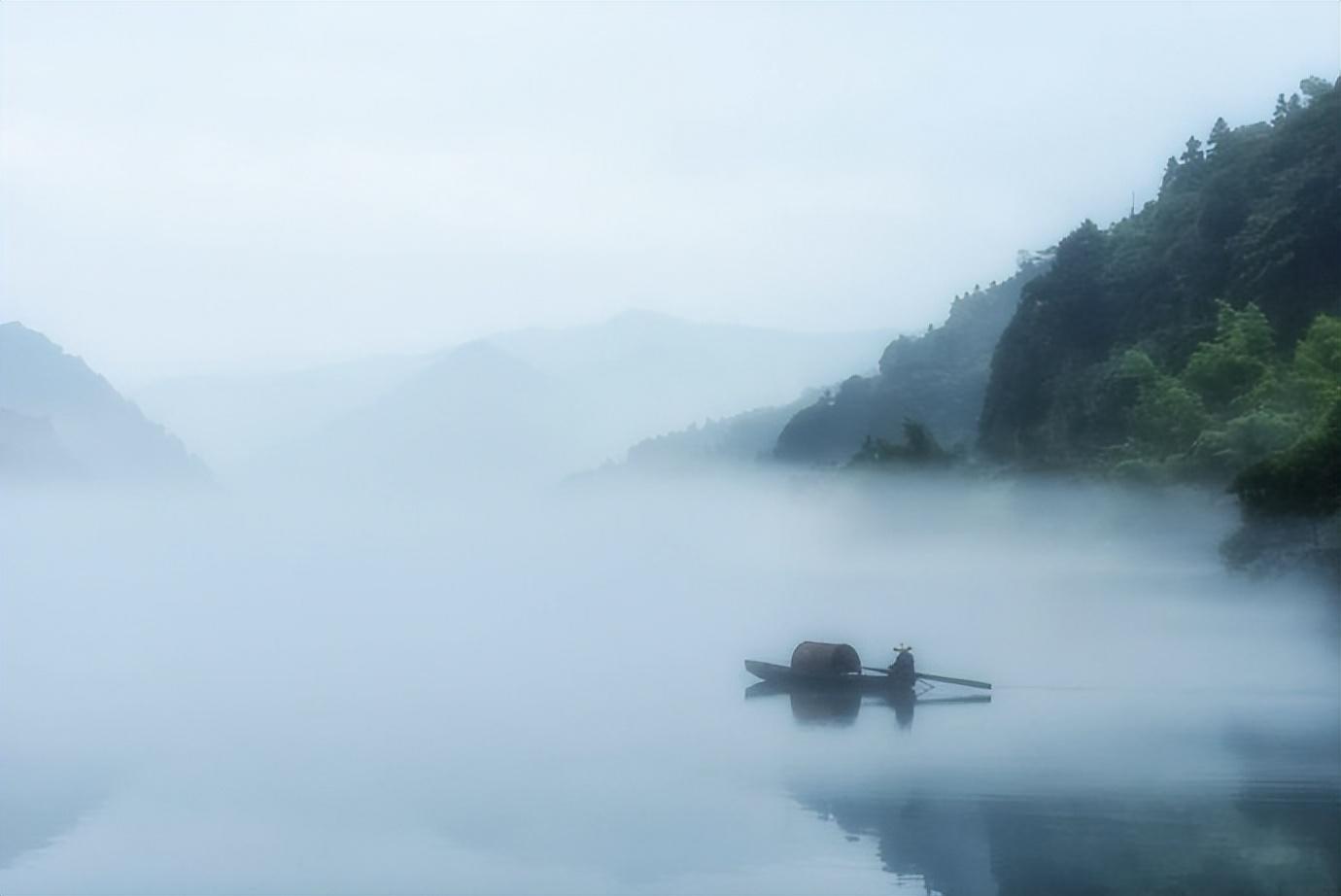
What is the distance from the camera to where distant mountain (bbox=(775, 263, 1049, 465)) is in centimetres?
7150

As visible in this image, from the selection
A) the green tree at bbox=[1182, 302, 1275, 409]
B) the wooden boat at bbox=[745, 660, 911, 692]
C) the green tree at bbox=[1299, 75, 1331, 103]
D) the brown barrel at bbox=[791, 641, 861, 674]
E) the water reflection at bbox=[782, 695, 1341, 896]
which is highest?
the green tree at bbox=[1299, 75, 1331, 103]

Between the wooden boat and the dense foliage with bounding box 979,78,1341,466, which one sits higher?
the dense foliage with bounding box 979,78,1341,466

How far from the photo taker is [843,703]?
23594mm

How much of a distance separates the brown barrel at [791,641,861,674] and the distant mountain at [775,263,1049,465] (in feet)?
148

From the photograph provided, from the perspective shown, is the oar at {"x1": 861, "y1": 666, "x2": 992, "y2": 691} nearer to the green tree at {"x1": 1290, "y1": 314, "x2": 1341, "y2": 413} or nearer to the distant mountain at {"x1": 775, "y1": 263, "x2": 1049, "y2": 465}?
the green tree at {"x1": 1290, "y1": 314, "x2": 1341, "y2": 413}

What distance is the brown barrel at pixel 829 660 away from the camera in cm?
2364

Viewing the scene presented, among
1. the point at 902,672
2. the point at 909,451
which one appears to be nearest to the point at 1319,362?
the point at 902,672

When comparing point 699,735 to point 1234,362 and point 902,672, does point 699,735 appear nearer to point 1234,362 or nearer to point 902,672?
point 902,672

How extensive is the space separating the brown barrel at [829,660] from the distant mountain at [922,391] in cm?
4510

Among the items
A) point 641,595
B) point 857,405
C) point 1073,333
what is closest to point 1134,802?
point 641,595

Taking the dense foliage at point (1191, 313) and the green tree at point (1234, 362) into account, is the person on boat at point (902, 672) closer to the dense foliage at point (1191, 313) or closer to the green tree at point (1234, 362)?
the dense foliage at point (1191, 313)

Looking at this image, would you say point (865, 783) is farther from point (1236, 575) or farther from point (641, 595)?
point (641, 595)

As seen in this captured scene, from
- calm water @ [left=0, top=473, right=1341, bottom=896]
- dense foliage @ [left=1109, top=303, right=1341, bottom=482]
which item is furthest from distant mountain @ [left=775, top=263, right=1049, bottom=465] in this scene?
dense foliage @ [left=1109, top=303, right=1341, bottom=482]

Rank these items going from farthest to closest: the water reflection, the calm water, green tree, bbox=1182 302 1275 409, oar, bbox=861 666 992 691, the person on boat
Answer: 1. green tree, bbox=1182 302 1275 409
2. oar, bbox=861 666 992 691
3. the person on boat
4. the calm water
5. the water reflection
